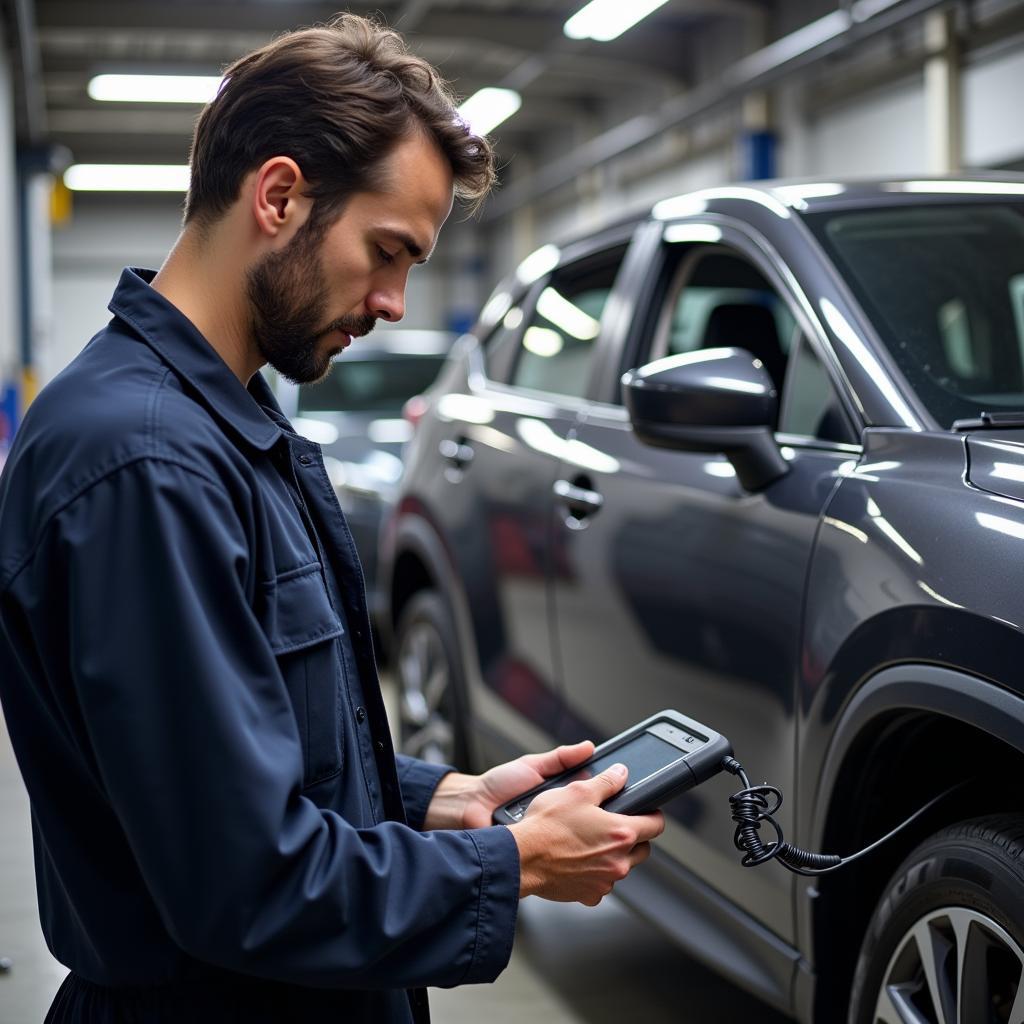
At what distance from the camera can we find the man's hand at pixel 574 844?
121 cm

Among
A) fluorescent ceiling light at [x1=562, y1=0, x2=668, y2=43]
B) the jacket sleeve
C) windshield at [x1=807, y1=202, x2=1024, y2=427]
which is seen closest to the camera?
the jacket sleeve

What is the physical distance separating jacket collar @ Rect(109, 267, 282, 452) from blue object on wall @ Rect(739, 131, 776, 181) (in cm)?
1115

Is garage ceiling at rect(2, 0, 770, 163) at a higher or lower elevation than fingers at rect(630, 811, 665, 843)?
higher

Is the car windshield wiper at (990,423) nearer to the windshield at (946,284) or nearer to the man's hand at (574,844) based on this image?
the windshield at (946,284)

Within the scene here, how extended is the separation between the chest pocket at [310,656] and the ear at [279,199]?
0.29 m

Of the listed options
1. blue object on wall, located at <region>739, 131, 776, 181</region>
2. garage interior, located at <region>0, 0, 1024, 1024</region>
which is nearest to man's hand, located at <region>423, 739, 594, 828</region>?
garage interior, located at <region>0, 0, 1024, 1024</region>

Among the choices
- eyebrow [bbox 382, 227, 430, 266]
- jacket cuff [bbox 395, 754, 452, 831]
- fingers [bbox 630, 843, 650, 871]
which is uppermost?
eyebrow [bbox 382, 227, 430, 266]

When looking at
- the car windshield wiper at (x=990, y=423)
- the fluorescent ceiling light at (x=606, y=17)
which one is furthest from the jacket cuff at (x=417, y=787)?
the fluorescent ceiling light at (x=606, y=17)

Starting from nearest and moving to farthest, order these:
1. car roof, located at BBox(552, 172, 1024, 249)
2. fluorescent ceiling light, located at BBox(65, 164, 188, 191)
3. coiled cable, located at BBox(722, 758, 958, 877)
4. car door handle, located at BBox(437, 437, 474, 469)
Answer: coiled cable, located at BBox(722, 758, 958, 877) → car roof, located at BBox(552, 172, 1024, 249) → car door handle, located at BBox(437, 437, 474, 469) → fluorescent ceiling light, located at BBox(65, 164, 188, 191)

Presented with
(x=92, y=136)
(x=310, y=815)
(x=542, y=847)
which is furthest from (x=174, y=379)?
(x=92, y=136)

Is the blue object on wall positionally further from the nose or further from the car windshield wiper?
the nose

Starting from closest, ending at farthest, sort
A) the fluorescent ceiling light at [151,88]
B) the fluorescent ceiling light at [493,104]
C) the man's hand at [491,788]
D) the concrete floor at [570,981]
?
1. the man's hand at [491,788]
2. the concrete floor at [570,981]
3. the fluorescent ceiling light at [151,88]
4. the fluorescent ceiling light at [493,104]

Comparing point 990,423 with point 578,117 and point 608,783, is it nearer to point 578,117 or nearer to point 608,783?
point 608,783

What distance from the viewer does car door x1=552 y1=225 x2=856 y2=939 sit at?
6.81 ft
